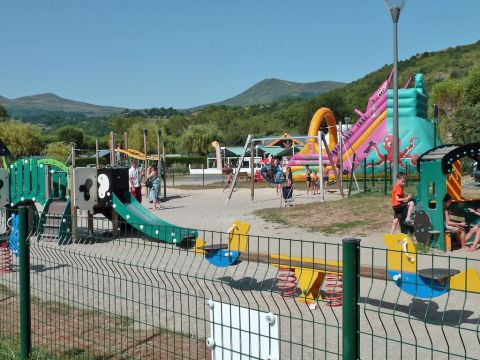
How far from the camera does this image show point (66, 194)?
14031mm

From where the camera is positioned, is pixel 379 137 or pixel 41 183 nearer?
pixel 41 183

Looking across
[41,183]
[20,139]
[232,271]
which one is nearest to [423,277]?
[232,271]

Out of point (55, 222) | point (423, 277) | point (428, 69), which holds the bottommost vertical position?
point (55, 222)

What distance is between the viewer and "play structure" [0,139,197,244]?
1291 cm

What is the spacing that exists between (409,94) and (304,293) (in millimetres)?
31701

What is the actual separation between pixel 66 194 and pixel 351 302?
12.2m

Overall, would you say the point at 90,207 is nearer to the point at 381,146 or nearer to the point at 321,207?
the point at 321,207

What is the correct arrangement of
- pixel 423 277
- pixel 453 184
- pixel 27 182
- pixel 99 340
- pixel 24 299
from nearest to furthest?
pixel 24 299, pixel 99 340, pixel 423 277, pixel 27 182, pixel 453 184

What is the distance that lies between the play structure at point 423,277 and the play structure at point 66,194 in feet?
22.4

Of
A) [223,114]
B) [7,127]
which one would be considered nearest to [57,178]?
[7,127]

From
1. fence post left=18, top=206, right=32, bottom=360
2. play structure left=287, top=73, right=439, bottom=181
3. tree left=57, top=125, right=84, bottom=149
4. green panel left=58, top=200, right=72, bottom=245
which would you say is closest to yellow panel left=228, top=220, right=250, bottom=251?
fence post left=18, top=206, right=32, bottom=360

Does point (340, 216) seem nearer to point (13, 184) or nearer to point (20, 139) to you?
point (13, 184)

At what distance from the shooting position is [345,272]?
→ 9.31 ft

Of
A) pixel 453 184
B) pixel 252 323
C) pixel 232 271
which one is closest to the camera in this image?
pixel 252 323
